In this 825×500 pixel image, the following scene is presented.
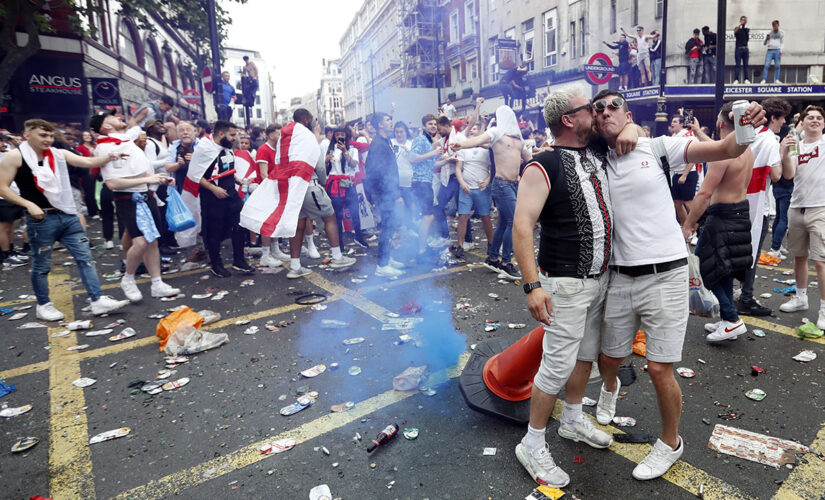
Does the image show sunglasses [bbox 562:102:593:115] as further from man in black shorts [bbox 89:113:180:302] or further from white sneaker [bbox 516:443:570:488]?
man in black shorts [bbox 89:113:180:302]

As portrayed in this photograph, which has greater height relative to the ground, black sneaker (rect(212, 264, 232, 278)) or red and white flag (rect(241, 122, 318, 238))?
red and white flag (rect(241, 122, 318, 238))

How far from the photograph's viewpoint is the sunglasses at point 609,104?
2258 mm

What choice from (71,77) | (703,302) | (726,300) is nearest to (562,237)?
(703,302)

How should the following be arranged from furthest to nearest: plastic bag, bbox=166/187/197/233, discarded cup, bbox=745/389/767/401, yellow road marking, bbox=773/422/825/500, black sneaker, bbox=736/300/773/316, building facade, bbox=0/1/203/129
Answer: building facade, bbox=0/1/203/129 → plastic bag, bbox=166/187/197/233 → black sneaker, bbox=736/300/773/316 → discarded cup, bbox=745/389/767/401 → yellow road marking, bbox=773/422/825/500

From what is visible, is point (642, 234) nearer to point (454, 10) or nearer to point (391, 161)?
point (391, 161)

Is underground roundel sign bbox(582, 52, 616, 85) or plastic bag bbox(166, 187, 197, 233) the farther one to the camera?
underground roundel sign bbox(582, 52, 616, 85)

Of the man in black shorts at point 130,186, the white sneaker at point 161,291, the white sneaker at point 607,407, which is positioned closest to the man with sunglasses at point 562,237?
the white sneaker at point 607,407

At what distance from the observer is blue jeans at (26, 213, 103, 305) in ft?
15.3

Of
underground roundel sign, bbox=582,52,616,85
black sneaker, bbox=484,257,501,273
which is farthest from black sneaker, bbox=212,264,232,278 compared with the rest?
underground roundel sign, bbox=582,52,616,85

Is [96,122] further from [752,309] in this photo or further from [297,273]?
[752,309]

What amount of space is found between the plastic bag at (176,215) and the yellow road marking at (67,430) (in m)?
1.81

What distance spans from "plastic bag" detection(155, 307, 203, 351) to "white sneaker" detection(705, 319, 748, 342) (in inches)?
181

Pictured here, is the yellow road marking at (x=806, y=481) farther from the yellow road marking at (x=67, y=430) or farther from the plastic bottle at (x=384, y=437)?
the yellow road marking at (x=67, y=430)

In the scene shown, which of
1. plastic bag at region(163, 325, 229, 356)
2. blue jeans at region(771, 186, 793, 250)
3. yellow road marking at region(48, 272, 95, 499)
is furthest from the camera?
blue jeans at region(771, 186, 793, 250)
